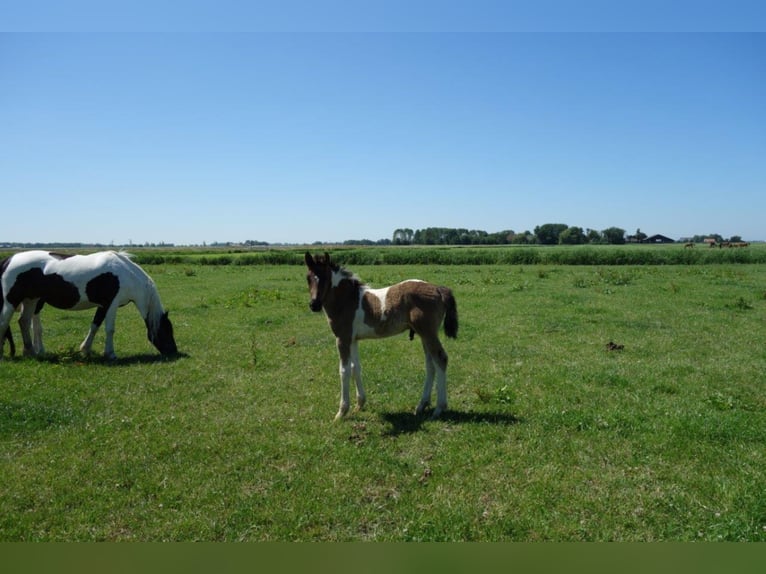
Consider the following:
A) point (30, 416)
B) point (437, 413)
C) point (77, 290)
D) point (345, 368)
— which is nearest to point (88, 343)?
point (77, 290)

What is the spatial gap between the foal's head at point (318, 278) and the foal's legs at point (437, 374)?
1.79m

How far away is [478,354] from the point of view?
12359 mm

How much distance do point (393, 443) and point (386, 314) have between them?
6.87 feet

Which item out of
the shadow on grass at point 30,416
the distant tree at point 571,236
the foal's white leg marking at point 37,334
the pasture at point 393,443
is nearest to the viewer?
the pasture at point 393,443

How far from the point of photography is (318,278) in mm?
7824

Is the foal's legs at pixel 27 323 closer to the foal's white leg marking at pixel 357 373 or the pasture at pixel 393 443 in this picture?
the pasture at pixel 393 443

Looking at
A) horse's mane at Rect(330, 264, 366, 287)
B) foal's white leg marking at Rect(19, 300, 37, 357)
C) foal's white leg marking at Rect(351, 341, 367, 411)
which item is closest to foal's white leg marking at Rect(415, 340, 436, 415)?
foal's white leg marking at Rect(351, 341, 367, 411)

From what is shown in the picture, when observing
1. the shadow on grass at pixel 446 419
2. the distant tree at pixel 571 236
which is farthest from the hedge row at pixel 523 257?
the distant tree at pixel 571 236

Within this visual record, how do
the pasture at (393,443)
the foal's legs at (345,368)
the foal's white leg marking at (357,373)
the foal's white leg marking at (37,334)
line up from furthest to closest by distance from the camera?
the foal's white leg marking at (37,334) < the foal's white leg marking at (357,373) < the foal's legs at (345,368) < the pasture at (393,443)

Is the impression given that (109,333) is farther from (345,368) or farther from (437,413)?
(437,413)

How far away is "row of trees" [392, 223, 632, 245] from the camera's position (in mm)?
111375

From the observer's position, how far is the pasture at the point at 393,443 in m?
5.13

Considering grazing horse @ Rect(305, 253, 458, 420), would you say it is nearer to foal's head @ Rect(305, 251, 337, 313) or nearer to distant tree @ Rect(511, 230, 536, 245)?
foal's head @ Rect(305, 251, 337, 313)

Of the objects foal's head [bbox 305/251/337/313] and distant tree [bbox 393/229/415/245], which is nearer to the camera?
foal's head [bbox 305/251/337/313]
